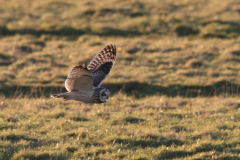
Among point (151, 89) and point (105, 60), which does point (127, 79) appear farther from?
point (105, 60)

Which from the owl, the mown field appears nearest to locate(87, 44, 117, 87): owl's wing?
the owl

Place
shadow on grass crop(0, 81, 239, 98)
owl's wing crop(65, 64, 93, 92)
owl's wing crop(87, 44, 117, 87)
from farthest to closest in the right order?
shadow on grass crop(0, 81, 239, 98) < owl's wing crop(87, 44, 117, 87) < owl's wing crop(65, 64, 93, 92)

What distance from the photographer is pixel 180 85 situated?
15.1 metres

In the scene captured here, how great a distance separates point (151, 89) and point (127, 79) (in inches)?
45.1

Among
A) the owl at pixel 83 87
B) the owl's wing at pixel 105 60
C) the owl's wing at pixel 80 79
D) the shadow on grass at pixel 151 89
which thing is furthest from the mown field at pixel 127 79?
the owl's wing at pixel 105 60

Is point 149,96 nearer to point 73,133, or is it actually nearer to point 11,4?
point 73,133

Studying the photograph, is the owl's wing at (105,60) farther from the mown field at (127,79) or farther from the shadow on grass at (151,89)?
the shadow on grass at (151,89)

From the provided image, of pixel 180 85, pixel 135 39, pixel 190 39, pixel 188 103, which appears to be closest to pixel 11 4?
pixel 135 39

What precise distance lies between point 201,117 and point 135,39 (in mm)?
11369

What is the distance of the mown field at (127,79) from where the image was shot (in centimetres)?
871

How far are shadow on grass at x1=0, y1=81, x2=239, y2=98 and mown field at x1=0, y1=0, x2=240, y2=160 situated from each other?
0.14ft

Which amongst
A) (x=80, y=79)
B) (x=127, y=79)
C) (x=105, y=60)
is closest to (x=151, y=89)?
(x=127, y=79)

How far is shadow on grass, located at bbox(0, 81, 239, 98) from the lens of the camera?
14.2 meters

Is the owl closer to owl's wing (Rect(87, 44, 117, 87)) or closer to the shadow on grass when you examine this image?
owl's wing (Rect(87, 44, 117, 87))
